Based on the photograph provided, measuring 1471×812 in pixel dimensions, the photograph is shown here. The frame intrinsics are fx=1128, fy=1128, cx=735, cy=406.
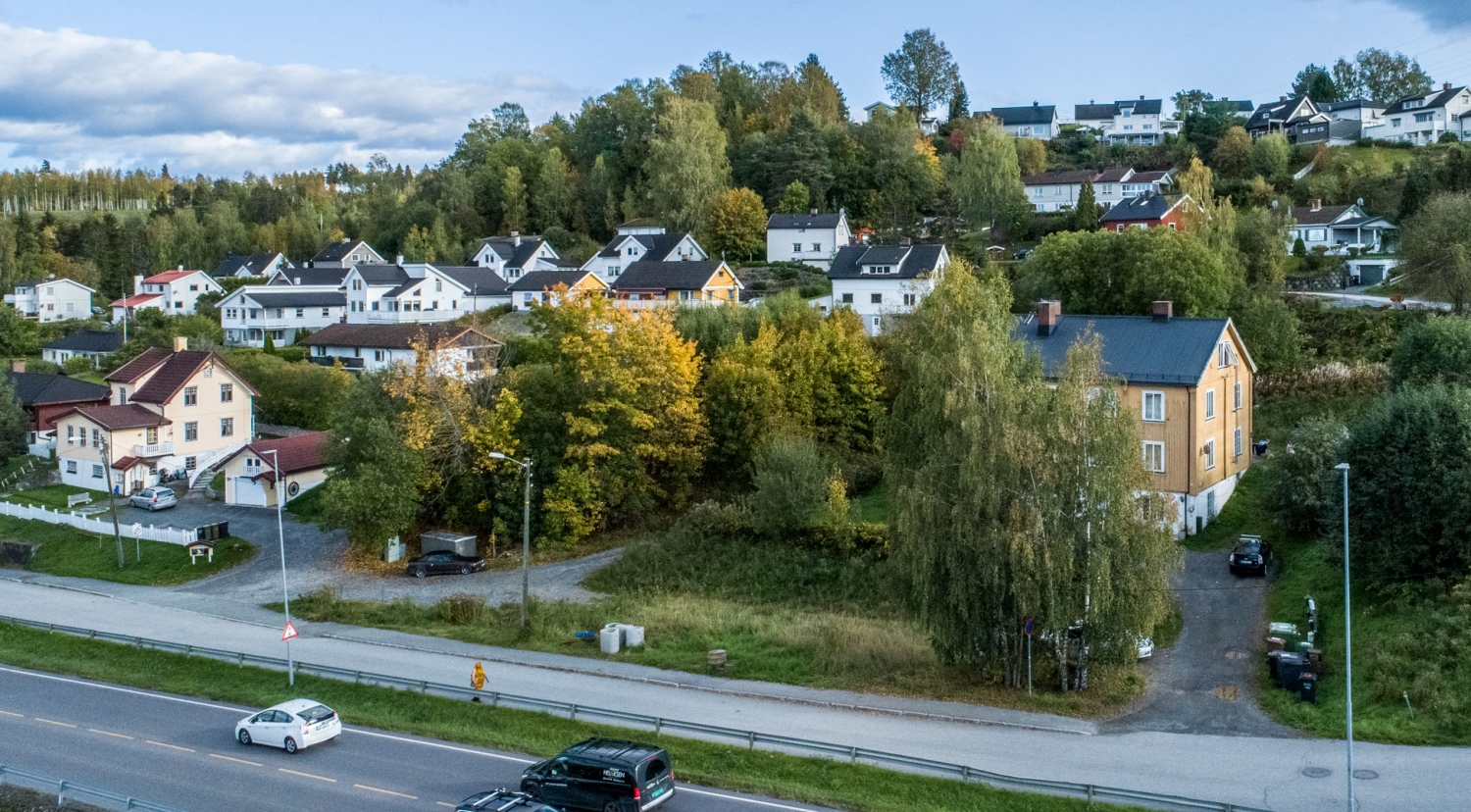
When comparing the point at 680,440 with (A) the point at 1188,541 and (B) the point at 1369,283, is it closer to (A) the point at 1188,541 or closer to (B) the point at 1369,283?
(A) the point at 1188,541

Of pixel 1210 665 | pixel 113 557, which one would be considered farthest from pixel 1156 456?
pixel 113 557

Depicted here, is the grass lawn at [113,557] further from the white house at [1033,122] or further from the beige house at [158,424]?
the white house at [1033,122]

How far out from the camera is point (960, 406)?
23047 mm

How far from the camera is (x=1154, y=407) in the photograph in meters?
33.8

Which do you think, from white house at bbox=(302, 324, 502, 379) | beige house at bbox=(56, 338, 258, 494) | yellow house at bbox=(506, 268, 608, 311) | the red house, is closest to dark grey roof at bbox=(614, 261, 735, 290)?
yellow house at bbox=(506, 268, 608, 311)

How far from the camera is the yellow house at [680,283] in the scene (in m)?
64.1

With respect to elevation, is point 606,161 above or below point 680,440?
above

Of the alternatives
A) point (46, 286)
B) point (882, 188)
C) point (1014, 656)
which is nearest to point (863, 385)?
point (1014, 656)

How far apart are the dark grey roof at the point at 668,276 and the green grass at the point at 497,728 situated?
40.3m

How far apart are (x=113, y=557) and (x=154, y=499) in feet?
17.3

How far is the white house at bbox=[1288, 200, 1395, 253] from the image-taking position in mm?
66188

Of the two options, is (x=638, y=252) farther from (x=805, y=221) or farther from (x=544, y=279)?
(x=805, y=221)

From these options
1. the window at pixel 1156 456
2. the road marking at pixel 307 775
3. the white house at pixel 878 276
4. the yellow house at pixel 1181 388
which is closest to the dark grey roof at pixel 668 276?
the white house at pixel 878 276

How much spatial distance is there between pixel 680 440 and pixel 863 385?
25.9 feet
